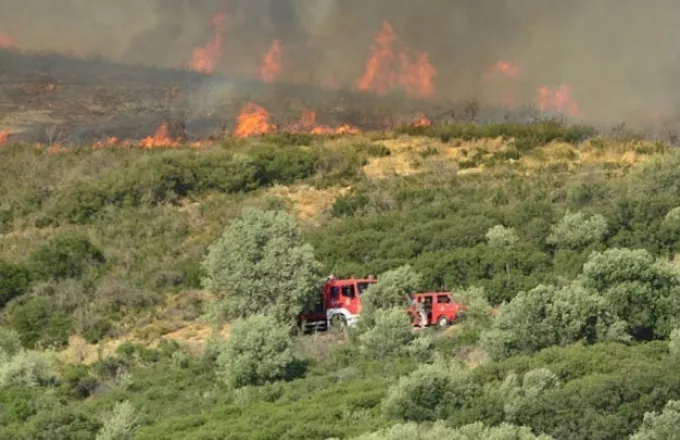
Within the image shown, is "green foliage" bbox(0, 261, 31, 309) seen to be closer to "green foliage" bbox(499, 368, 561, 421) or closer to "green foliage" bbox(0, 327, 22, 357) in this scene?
"green foliage" bbox(0, 327, 22, 357)

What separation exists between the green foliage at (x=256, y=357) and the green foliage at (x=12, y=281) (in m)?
16.0

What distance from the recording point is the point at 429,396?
30000 millimetres

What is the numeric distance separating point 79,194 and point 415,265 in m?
21.9

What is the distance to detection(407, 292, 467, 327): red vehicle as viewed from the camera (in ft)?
140

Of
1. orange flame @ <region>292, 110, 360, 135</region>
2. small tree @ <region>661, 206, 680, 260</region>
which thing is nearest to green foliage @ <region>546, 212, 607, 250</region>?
small tree @ <region>661, 206, 680, 260</region>

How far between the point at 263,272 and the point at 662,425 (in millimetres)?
19454

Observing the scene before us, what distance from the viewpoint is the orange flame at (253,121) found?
267 ft

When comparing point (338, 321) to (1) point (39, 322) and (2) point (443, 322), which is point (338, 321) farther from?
(1) point (39, 322)

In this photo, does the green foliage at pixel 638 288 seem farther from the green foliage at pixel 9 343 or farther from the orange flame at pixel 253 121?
the orange flame at pixel 253 121

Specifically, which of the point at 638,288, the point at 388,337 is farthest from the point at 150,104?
the point at 638,288

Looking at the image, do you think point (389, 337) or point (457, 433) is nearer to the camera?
point (457, 433)

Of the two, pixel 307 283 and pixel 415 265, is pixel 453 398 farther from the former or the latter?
pixel 415 265

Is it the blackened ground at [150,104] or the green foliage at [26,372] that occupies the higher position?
the blackened ground at [150,104]

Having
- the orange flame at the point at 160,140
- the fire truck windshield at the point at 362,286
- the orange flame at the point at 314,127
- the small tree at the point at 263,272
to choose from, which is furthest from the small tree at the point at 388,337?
the orange flame at the point at 314,127
